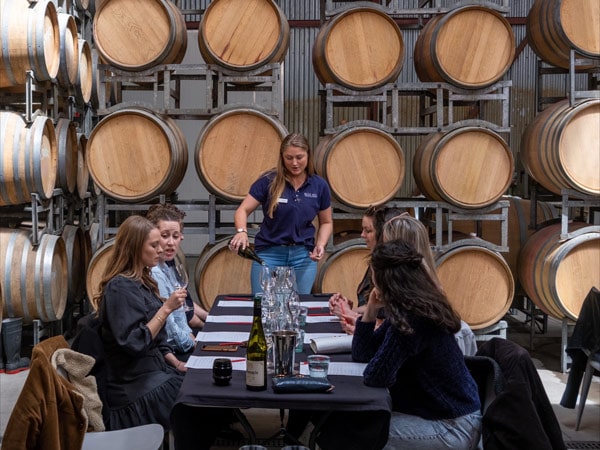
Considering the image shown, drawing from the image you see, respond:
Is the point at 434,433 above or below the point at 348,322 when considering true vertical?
below

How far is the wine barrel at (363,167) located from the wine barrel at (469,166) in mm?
338

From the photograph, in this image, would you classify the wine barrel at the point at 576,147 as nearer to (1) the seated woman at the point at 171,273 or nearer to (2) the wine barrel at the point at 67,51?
(1) the seated woman at the point at 171,273

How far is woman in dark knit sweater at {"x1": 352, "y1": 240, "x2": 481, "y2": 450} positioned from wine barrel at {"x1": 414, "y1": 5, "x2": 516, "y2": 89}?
369cm

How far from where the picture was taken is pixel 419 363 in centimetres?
271

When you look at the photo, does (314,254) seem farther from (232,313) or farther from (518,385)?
(518,385)

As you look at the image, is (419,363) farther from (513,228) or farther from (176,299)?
(513,228)

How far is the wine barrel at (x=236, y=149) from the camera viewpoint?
5883 millimetres

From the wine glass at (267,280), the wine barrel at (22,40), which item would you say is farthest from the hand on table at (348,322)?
the wine barrel at (22,40)

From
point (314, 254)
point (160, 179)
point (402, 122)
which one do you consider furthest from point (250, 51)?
point (402, 122)

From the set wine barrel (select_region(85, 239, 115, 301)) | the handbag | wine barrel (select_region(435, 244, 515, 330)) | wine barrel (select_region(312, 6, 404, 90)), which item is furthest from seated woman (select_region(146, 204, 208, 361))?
wine barrel (select_region(435, 244, 515, 330))

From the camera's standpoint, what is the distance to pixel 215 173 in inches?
234

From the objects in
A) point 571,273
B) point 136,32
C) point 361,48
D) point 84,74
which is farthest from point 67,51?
point 571,273

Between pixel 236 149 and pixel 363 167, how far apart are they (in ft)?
3.27

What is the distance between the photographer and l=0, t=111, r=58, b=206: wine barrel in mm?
5625
